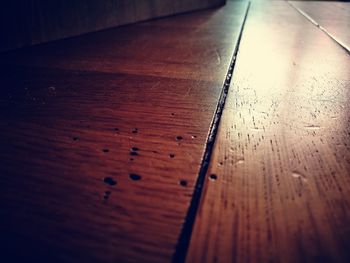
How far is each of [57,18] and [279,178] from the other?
96cm

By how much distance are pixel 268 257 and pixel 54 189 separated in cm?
20

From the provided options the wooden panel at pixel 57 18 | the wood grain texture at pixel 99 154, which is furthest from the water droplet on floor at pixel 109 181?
the wooden panel at pixel 57 18

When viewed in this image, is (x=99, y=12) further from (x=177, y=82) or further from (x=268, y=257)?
(x=268, y=257)

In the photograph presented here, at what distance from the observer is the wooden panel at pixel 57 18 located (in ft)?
2.55

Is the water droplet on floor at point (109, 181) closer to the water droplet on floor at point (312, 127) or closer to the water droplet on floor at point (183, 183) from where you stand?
the water droplet on floor at point (183, 183)

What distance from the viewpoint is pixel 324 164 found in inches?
11.3

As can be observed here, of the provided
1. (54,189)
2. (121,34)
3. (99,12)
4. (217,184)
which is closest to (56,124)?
(54,189)

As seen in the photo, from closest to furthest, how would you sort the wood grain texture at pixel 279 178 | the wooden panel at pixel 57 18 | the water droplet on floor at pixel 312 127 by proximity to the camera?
the wood grain texture at pixel 279 178
the water droplet on floor at pixel 312 127
the wooden panel at pixel 57 18

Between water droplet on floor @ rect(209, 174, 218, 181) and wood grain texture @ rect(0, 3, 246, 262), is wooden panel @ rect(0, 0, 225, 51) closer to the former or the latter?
wood grain texture @ rect(0, 3, 246, 262)

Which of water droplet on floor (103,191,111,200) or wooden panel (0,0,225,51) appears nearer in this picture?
A: water droplet on floor (103,191,111,200)

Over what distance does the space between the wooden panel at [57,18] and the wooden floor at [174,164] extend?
0.92 feet

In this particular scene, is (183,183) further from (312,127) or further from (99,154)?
(312,127)

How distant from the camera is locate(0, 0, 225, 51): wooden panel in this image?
0.78 metres

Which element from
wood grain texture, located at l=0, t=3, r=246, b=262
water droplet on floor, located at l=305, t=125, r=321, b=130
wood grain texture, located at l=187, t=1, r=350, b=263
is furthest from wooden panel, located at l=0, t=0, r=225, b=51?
water droplet on floor, located at l=305, t=125, r=321, b=130
